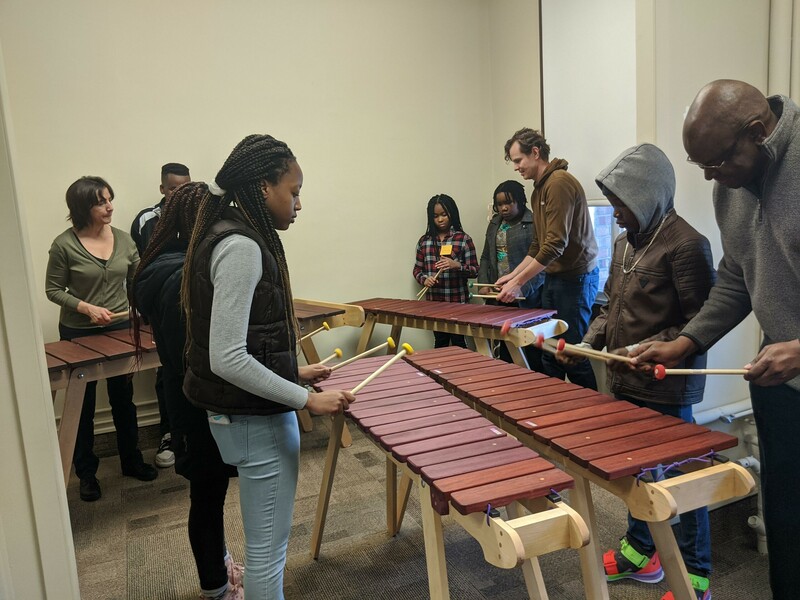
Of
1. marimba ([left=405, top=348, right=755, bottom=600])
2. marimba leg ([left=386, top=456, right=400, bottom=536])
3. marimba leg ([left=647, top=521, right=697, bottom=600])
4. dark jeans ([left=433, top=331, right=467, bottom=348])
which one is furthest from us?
dark jeans ([left=433, top=331, right=467, bottom=348])

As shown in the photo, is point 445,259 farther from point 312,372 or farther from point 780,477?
point 780,477

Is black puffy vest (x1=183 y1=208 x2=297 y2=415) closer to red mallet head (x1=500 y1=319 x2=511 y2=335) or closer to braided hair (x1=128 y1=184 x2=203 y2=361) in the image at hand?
braided hair (x1=128 y1=184 x2=203 y2=361)

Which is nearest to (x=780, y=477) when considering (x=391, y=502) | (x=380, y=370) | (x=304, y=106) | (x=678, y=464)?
(x=678, y=464)

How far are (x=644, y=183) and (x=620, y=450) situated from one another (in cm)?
94

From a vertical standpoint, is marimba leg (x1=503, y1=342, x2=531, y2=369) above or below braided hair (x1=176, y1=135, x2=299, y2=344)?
below

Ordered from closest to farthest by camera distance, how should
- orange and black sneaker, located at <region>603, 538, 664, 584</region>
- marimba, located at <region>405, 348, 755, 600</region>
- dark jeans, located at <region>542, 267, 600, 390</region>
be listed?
1. marimba, located at <region>405, 348, 755, 600</region>
2. orange and black sneaker, located at <region>603, 538, 664, 584</region>
3. dark jeans, located at <region>542, 267, 600, 390</region>

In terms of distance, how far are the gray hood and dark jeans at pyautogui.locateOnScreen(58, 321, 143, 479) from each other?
8.74 ft

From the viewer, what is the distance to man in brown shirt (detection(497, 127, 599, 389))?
3213 mm

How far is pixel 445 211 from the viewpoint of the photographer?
4609mm

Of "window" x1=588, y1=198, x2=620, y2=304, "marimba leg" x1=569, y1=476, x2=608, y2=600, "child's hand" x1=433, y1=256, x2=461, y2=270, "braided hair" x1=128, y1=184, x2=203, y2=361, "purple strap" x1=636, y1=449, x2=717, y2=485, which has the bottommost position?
"marimba leg" x1=569, y1=476, x2=608, y2=600

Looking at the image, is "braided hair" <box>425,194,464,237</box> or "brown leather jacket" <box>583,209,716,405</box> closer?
"brown leather jacket" <box>583,209,716,405</box>

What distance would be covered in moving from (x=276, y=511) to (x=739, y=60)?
2405 mm

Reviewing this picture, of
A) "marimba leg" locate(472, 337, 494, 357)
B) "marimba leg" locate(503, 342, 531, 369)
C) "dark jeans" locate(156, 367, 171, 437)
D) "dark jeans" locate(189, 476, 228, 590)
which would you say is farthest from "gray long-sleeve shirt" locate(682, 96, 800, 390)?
"dark jeans" locate(156, 367, 171, 437)

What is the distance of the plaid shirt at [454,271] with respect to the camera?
4.49 metres
